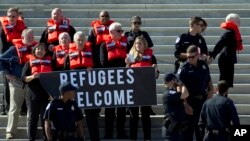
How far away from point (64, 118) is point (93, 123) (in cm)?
222

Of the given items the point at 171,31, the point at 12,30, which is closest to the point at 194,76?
the point at 12,30

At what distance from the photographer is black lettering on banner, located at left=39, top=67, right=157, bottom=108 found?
15.8 meters

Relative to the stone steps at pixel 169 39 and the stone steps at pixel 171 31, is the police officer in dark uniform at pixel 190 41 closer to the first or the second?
the stone steps at pixel 169 39

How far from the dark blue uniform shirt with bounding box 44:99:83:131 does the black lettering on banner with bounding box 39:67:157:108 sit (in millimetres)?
2179

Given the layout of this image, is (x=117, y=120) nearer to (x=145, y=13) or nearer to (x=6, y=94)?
(x=6, y=94)

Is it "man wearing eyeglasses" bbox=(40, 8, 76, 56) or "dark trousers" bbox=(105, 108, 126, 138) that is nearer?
"dark trousers" bbox=(105, 108, 126, 138)

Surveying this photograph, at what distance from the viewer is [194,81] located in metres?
15.0

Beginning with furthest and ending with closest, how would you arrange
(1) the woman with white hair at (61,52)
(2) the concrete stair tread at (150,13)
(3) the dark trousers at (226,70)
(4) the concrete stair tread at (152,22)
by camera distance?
(2) the concrete stair tread at (150,13), (4) the concrete stair tread at (152,22), (3) the dark trousers at (226,70), (1) the woman with white hair at (61,52)

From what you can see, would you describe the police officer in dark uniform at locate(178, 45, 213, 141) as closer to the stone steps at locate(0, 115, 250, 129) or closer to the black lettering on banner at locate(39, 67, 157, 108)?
the black lettering on banner at locate(39, 67, 157, 108)

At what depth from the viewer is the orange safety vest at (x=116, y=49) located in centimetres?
1606

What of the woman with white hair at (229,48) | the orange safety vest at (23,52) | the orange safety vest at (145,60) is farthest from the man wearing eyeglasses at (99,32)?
the woman with white hair at (229,48)

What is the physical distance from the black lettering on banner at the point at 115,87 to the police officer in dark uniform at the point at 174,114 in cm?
166

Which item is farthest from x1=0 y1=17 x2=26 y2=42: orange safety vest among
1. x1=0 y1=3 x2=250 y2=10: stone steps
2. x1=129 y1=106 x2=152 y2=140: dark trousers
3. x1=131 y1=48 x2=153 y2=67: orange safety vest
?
x1=0 y1=3 x2=250 y2=10: stone steps

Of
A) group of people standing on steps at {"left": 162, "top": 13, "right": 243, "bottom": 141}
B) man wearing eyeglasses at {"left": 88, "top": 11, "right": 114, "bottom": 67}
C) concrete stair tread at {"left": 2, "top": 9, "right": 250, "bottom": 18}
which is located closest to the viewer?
group of people standing on steps at {"left": 162, "top": 13, "right": 243, "bottom": 141}
